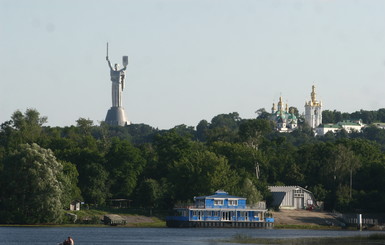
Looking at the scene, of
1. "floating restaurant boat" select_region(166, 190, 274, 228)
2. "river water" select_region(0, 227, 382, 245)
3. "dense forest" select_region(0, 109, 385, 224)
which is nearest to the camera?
"river water" select_region(0, 227, 382, 245)

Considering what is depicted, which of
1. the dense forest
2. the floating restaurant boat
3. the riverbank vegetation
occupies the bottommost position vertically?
the riverbank vegetation

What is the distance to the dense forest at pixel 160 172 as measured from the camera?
4633 inches

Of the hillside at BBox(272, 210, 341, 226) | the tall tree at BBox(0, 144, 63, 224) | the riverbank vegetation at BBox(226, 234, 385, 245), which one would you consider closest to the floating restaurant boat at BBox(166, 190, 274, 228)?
the hillside at BBox(272, 210, 341, 226)

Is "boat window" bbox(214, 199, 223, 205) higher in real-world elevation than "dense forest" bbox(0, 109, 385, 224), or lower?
lower

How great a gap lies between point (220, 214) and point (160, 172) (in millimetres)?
17318

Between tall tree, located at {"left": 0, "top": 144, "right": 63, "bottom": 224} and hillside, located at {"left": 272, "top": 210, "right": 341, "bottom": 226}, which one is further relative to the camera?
hillside, located at {"left": 272, "top": 210, "right": 341, "bottom": 226}

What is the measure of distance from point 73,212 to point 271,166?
137ft

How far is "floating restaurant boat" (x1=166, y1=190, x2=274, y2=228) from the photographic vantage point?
12938 centimetres

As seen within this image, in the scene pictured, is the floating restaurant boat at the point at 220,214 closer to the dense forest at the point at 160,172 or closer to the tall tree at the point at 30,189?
the dense forest at the point at 160,172

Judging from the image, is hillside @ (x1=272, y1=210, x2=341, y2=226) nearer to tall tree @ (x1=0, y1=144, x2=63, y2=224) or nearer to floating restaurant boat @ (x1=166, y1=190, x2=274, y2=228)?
floating restaurant boat @ (x1=166, y1=190, x2=274, y2=228)

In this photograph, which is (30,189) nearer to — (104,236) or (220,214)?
(104,236)

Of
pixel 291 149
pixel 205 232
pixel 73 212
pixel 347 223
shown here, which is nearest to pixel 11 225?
pixel 73 212

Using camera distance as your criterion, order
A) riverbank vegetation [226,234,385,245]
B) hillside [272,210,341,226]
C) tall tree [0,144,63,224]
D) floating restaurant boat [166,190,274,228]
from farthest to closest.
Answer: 1. hillside [272,210,341,226]
2. floating restaurant boat [166,190,274,228]
3. tall tree [0,144,63,224]
4. riverbank vegetation [226,234,385,245]

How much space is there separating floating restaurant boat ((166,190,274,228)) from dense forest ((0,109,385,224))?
2.82m
